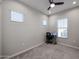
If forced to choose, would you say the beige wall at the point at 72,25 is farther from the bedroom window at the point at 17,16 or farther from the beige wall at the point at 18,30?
the bedroom window at the point at 17,16

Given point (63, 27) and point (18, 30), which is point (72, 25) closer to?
point (63, 27)

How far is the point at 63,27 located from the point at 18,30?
3796 millimetres

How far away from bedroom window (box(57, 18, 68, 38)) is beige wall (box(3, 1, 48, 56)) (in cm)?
224

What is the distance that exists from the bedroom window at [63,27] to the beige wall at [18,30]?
7.36 feet

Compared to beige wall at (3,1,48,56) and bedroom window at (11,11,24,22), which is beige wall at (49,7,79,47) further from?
bedroom window at (11,11,24,22)

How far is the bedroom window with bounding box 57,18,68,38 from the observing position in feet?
17.4

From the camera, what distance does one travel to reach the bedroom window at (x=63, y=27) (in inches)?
209

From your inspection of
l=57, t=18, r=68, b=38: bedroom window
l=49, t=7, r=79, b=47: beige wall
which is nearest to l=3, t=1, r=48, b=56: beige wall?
l=57, t=18, r=68, b=38: bedroom window

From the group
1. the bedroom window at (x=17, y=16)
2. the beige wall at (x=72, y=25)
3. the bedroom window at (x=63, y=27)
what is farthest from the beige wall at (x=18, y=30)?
the beige wall at (x=72, y=25)

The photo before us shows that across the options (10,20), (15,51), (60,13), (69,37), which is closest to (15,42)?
(15,51)

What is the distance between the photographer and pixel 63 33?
5531mm

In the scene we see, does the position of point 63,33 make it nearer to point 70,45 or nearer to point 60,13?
point 70,45

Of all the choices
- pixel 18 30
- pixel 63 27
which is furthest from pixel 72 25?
pixel 18 30

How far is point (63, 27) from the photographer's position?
5.56m
